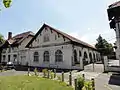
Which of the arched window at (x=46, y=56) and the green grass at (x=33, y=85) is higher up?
the arched window at (x=46, y=56)

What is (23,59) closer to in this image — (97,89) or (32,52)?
(32,52)

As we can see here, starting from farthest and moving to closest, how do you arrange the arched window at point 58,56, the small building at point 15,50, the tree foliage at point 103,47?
the tree foliage at point 103,47
the small building at point 15,50
the arched window at point 58,56

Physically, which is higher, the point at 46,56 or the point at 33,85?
the point at 46,56

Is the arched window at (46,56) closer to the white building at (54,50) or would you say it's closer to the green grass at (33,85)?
the white building at (54,50)

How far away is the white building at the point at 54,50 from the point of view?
2447cm

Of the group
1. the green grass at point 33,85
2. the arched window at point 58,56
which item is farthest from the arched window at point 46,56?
the green grass at point 33,85

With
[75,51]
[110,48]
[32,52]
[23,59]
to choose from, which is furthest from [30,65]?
[110,48]

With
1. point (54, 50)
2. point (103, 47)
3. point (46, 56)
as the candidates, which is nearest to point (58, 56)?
point (54, 50)

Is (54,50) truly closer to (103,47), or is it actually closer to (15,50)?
(15,50)

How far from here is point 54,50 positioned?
26875 millimetres

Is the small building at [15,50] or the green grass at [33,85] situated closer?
the green grass at [33,85]

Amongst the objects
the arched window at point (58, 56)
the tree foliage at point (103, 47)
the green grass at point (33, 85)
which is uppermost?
the tree foliage at point (103, 47)

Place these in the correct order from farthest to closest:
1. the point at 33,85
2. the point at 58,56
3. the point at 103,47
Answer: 1. the point at 103,47
2. the point at 58,56
3. the point at 33,85

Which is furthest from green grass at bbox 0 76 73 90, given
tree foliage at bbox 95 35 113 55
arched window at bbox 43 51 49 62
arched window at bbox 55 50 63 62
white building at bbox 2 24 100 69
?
tree foliage at bbox 95 35 113 55
